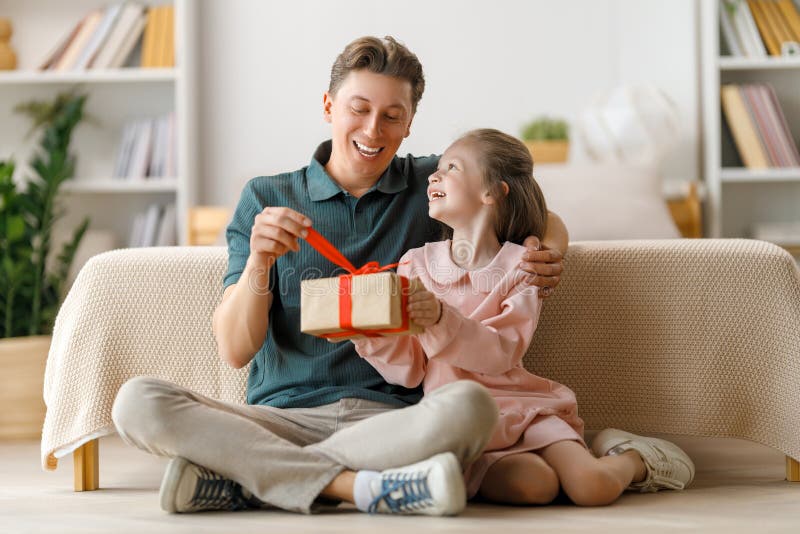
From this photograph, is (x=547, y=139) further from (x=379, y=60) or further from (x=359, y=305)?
(x=359, y=305)

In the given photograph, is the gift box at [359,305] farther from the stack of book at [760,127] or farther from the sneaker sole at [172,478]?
the stack of book at [760,127]

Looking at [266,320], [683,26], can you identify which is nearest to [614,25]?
[683,26]

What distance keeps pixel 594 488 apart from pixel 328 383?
0.47 m

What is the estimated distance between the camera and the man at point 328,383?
145 cm

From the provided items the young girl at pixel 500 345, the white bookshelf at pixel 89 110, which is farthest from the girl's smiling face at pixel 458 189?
the white bookshelf at pixel 89 110

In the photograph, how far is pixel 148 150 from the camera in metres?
3.64

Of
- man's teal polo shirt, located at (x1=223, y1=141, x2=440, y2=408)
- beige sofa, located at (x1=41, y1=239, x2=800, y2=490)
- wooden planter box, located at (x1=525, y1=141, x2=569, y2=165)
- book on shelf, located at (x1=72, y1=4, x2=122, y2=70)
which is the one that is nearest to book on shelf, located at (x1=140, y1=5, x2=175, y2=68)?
book on shelf, located at (x1=72, y1=4, x2=122, y2=70)

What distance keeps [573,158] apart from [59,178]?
1771 millimetres

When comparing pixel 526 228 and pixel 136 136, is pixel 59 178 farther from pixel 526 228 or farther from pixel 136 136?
pixel 526 228

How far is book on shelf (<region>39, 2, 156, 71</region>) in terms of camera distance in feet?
11.8

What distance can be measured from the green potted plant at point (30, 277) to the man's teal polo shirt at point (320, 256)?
1.28 metres

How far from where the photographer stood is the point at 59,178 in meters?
3.22

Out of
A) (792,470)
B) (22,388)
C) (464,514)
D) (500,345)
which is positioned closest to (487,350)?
(500,345)

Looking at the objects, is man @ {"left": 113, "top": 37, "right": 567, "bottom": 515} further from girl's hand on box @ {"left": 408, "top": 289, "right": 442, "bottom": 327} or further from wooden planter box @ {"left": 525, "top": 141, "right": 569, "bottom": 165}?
wooden planter box @ {"left": 525, "top": 141, "right": 569, "bottom": 165}
